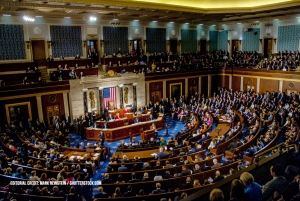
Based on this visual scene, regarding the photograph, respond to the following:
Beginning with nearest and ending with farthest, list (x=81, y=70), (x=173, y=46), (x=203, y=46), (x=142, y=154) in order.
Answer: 1. (x=142, y=154)
2. (x=81, y=70)
3. (x=173, y=46)
4. (x=203, y=46)

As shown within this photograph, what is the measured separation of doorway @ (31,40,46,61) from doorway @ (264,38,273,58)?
74.4ft

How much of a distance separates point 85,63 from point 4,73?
20.8 feet

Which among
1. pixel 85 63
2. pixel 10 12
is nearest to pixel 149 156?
pixel 85 63

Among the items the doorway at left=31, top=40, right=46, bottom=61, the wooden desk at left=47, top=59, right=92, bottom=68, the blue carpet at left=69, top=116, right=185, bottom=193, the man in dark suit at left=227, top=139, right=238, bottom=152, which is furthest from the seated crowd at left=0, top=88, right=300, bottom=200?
the doorway at left=31, top=40, right=46, bottom=61

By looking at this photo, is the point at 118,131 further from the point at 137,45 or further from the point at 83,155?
the point at 137,45

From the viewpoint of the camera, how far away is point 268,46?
27.8 metres

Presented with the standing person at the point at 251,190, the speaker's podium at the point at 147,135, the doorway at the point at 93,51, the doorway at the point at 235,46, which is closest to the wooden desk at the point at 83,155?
the speaker's podium at the point at 147,135

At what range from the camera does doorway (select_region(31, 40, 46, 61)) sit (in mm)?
21070

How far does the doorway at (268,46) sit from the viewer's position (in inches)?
1079

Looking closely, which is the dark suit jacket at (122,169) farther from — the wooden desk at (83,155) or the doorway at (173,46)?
the doorway at (173,46)

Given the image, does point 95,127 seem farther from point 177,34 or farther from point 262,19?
point 262,19

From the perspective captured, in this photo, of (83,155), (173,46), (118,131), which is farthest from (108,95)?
(173,46)

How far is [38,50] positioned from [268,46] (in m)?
23.3

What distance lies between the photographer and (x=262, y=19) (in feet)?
87.9
